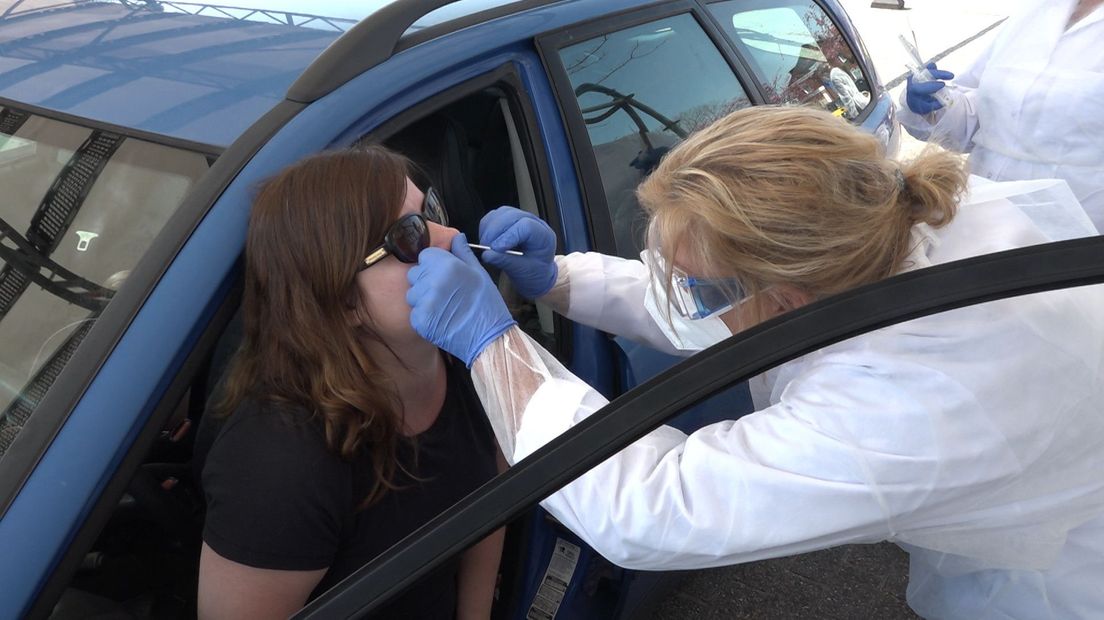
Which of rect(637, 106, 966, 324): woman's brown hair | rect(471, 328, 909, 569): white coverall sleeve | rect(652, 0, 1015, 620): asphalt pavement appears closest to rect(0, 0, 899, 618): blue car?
rect(471, 328, 909, 569): white coverall sleeve

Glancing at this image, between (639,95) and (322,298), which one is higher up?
(322,298)

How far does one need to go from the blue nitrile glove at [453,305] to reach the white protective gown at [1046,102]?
1.81 metres

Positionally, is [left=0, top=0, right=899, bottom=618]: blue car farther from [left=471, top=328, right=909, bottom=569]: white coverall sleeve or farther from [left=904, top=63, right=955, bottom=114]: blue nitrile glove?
[left=904, top=63, right=955, bottom=114]: blue nitrile glove

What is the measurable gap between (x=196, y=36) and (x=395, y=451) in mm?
911

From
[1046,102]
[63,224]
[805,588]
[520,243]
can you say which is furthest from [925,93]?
[63,224]

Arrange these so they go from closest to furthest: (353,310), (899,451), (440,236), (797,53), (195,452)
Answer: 1. (899,451)
2. (353,310)
3. (440,236)
4. (195,452)
5. (797,53)

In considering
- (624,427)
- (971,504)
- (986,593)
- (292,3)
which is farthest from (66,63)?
(986,593)

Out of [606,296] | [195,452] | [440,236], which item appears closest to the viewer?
[440,236]

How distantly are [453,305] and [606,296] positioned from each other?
0.57 meters

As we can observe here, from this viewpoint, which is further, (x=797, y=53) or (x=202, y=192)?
(x=797, y=53)

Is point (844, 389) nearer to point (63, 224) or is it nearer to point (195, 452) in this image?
point (195, 452)

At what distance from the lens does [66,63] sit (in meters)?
1.54

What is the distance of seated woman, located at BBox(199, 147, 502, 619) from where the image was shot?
126 centimetres

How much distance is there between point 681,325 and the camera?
5.56ft
